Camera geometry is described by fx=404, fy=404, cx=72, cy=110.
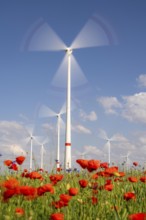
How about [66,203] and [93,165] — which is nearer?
[66,203]

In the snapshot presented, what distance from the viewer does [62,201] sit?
529 centimetres

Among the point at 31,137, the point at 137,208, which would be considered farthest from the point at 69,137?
the point at 137,208

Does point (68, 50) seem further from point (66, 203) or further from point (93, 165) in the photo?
point (66, 203)

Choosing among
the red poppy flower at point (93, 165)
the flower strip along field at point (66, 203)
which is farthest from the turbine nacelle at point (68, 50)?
the red poppy flower at point (93, 165)

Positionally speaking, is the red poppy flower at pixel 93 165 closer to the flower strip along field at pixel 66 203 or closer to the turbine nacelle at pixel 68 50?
the flower strip along field at pixel 66 203

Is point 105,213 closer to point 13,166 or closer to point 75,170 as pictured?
point 13,166

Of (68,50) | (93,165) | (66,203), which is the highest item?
(68,50)

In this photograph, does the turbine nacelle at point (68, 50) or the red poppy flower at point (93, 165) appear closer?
the red poppy flower at point (93, 165)

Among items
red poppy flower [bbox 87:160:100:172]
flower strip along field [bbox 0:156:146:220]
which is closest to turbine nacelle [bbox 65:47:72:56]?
flower strip along field [bbox 0:156:146:220]

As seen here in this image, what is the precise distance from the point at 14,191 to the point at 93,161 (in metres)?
1.83

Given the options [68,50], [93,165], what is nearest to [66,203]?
[93,165]

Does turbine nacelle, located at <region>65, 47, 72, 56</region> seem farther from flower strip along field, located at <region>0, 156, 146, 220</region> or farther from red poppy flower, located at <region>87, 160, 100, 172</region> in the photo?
red poppy flower, located at <region>87, 160, 100, 172</region>

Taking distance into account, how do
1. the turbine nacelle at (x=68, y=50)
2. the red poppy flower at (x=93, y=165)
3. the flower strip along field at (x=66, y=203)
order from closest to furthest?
the flower strip along field at (x=66, y=203)
the red poppy flower at (x=93, y=165)
the turbine nacelle at (x=68, y=50)

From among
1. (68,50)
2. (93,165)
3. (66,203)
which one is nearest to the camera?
(66,203)
